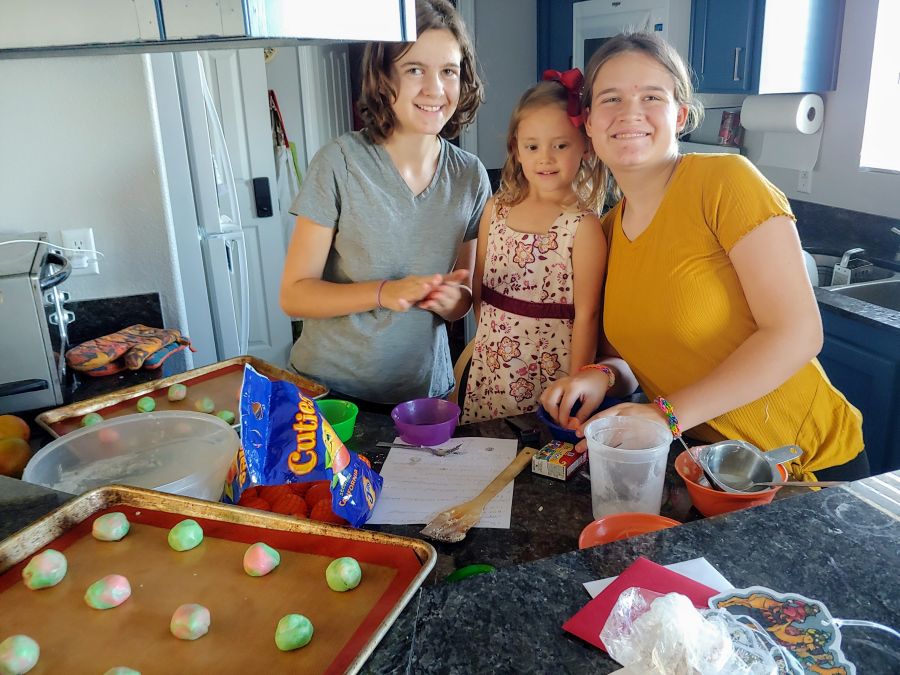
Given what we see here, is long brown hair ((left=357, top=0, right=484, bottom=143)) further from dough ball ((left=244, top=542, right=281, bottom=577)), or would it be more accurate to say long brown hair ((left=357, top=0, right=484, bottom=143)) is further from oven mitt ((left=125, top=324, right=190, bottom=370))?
dough ball ((left=244, top=542, right=281, bottom=577))

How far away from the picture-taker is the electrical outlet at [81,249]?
5.99 feet

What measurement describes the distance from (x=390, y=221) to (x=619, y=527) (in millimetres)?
909

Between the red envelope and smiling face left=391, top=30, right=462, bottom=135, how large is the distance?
109cm

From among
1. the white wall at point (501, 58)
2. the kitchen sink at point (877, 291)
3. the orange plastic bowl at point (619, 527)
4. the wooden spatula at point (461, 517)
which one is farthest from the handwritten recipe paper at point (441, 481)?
the white wall at point (501, 58)

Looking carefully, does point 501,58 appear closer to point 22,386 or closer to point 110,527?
point 22,386

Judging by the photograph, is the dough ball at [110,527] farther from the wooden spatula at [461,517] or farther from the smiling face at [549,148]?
the smiling face at [549,148]

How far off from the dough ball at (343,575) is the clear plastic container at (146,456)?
15.2 inches

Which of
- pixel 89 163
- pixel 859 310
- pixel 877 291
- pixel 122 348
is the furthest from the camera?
pixel 877 291

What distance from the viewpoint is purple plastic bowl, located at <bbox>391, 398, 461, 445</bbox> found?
3.95 ft

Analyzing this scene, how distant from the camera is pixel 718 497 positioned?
36.4 inches

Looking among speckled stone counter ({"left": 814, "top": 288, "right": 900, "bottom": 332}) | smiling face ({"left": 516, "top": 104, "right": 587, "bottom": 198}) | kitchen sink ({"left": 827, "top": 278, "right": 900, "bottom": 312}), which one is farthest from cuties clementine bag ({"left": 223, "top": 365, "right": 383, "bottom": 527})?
kitchen sink ({"left": 827, "top": 278, "right": 900, "bottom": 312})

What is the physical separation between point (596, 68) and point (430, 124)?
0.37 metres

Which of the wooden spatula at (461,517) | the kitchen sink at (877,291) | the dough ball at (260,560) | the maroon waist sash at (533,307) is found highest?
the dough ball at (260,560)

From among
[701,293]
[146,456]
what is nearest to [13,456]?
[146,456]
